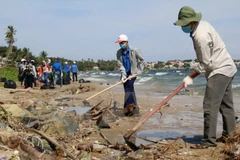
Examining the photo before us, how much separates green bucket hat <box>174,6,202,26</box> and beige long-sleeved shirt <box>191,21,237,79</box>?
0.09 meters

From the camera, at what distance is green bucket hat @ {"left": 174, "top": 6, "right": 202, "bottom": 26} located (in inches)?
159

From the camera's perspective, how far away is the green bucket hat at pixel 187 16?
4.03m

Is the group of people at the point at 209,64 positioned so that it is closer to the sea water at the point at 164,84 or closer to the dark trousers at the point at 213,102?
the dark trousers at the point at 213,102

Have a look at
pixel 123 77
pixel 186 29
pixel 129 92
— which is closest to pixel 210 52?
pixel 186 29

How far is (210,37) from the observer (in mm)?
3998

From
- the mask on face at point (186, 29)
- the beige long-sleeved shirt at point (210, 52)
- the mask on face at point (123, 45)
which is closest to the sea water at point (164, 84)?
the mask on face at point (123, 45)

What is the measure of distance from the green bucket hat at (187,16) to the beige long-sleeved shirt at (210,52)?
9 cm

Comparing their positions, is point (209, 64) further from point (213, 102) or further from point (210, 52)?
point (213, 102)

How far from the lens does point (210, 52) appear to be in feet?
13.3

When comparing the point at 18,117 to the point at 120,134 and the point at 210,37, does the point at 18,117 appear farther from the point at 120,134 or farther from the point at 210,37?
the point at 210,37

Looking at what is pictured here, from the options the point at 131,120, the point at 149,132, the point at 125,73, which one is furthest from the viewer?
the point at 125,73

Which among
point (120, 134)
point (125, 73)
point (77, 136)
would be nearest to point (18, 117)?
point (77, 136)

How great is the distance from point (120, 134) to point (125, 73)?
1963 mm

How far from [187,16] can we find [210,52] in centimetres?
54
